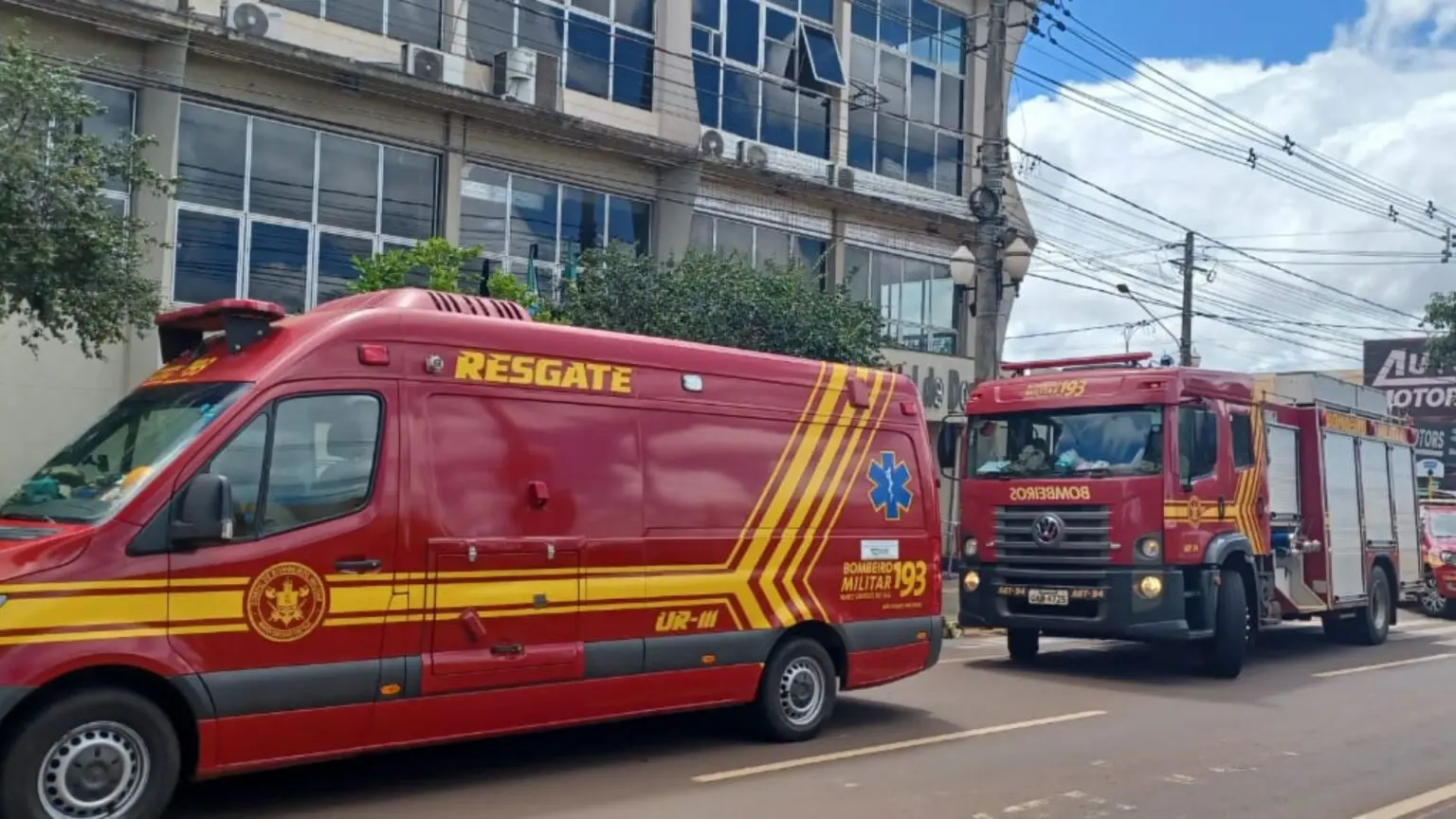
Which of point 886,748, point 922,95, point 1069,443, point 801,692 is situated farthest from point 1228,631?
point 922,95

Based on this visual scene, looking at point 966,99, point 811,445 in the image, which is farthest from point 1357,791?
point 966,99

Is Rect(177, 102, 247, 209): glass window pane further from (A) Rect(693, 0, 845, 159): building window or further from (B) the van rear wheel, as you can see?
(B) the van rear wheel

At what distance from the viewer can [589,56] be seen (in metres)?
24.0

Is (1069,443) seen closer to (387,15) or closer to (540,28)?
(387,15)

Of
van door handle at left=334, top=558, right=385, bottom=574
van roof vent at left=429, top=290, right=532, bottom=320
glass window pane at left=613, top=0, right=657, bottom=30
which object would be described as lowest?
van door handle at left=334, top=558, right=385, bottom=574

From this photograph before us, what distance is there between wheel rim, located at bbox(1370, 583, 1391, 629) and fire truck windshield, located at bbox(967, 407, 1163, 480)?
19.8 ft

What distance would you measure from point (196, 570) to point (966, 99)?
2775 centimetres

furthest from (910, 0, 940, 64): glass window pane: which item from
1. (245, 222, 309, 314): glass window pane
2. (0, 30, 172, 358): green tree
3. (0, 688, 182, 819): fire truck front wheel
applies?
(0, 688, 182, 819): fire truck front wheel

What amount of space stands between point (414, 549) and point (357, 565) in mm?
338

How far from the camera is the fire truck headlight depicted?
13281mm

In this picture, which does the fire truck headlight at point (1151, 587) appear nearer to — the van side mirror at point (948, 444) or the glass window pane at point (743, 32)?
the van side mirror at point (948, 444)

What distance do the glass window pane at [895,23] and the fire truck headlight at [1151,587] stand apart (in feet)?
62.0

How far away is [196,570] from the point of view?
21.7ft

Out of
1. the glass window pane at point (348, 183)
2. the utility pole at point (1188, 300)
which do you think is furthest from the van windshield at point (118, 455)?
the utility pole at point (1188, 300)
